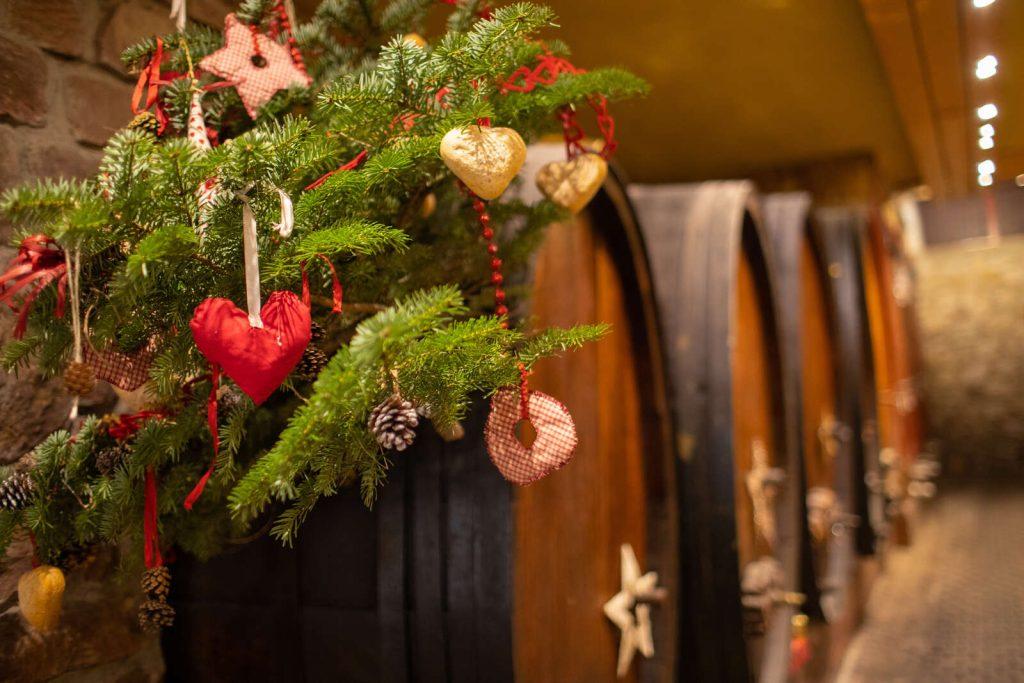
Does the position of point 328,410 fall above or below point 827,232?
below

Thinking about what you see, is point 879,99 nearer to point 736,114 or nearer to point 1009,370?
point 736,114

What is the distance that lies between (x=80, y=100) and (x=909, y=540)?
3.74 m

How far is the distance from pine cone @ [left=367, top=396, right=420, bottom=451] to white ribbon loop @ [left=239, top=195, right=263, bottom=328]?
0.41 feet

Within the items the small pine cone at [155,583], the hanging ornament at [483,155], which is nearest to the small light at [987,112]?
the hanging ornament at [483,155]

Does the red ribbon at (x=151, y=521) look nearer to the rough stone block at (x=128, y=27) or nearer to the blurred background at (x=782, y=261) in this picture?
the blurred background at (x=782, y=261)

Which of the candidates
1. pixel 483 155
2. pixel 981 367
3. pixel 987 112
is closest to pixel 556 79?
pixel 483 155

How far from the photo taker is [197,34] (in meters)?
0.97

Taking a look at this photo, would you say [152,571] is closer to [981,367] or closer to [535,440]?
[535,440]

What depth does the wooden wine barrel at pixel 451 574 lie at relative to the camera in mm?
886

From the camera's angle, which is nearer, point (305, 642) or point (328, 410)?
point (328, 410)

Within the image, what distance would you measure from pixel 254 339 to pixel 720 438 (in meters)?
1.03

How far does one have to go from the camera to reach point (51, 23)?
1.09 metres

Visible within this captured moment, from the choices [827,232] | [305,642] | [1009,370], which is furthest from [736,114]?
[1009,370]

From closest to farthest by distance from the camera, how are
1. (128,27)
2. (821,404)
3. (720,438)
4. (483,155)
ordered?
(483,155)
(128,27)
(720,438)
(821,404)
